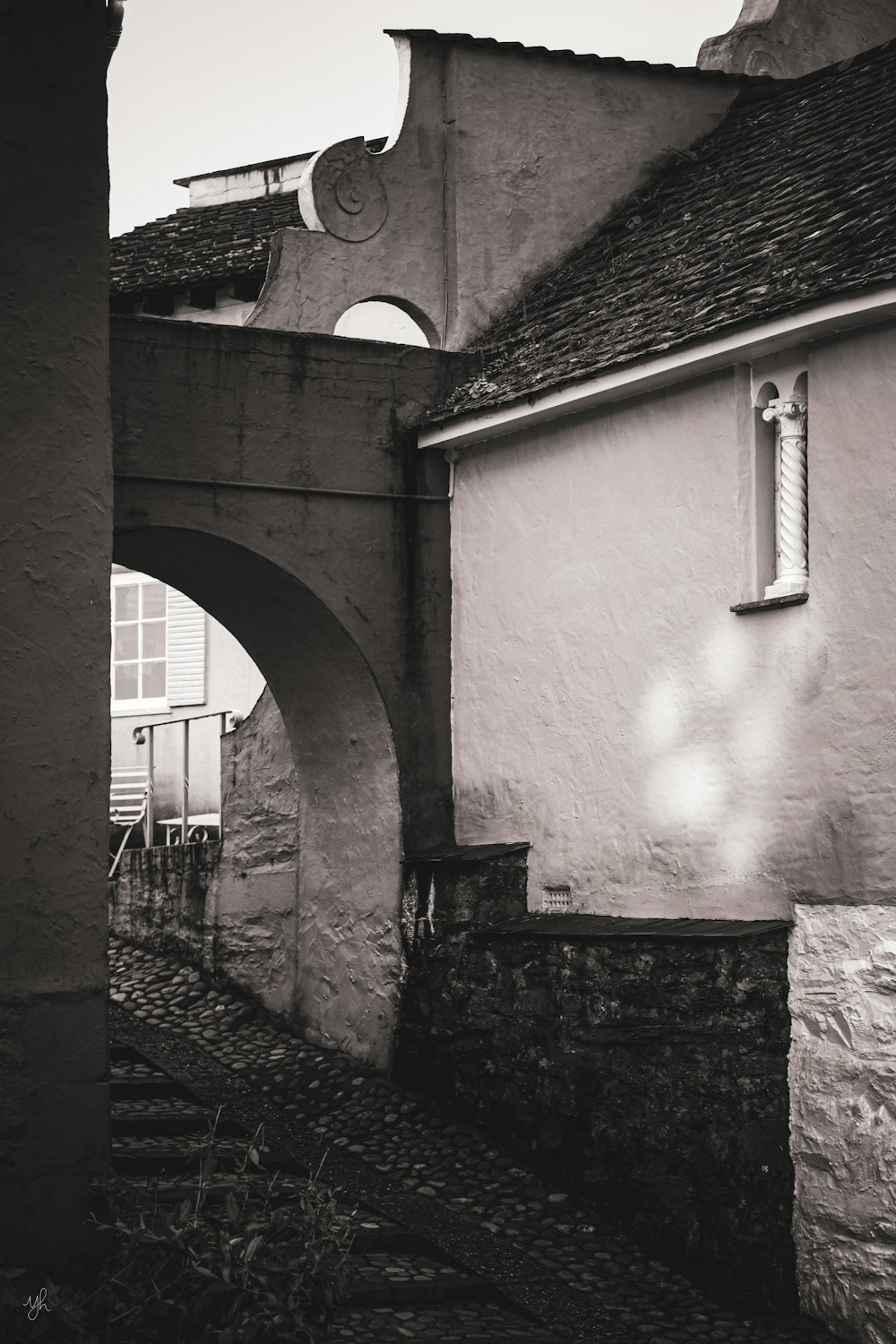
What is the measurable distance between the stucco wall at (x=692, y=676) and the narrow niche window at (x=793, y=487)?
0.40 ft

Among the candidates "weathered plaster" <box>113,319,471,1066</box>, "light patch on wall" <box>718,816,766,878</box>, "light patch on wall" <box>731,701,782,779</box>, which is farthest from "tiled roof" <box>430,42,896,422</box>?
"light patch on wall" <box>718,816,766,878</box>

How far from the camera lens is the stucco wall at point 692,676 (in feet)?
28.1

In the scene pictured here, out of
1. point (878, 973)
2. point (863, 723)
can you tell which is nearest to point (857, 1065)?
point (878, 973)

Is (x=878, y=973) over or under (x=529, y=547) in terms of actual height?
under

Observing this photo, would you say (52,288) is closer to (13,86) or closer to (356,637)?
(13,86)

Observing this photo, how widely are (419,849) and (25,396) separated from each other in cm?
546

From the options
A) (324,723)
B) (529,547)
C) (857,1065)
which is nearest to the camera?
(857,1065)

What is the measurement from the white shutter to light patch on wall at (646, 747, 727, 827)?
9026 millimetres

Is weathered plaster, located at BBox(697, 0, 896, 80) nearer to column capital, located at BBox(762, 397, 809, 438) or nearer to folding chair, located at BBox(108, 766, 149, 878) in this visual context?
column capital, located at BBox(762, 397, 809, 438)

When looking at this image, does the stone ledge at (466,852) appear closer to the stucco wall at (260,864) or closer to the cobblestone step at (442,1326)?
the stucco wall at (260,864)

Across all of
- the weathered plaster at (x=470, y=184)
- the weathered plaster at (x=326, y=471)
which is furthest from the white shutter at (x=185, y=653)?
the weathered plaster at (x=470, y=184)

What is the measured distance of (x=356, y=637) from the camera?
11328 millimetres

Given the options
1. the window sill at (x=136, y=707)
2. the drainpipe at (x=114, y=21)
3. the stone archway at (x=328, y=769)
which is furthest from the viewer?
the window sill at (x=136, y=707)

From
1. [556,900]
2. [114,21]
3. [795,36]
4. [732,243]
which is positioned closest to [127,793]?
[556,900]
